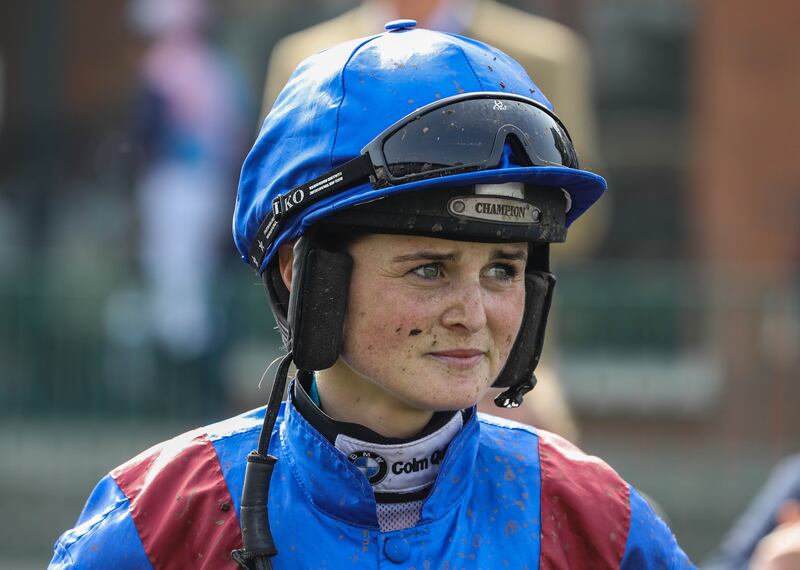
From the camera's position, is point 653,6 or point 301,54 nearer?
point 301,54

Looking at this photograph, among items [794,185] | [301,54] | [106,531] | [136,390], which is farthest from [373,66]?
[794,185]

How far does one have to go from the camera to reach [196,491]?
2.78 m

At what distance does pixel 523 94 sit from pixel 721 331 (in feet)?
19.9

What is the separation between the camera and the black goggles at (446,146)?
2658 millimetres

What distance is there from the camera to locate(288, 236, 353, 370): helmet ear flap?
2740mm

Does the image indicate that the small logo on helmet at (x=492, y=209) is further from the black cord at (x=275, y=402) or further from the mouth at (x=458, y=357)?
the black cord at (x=275, y=402)

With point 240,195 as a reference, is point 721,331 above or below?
below

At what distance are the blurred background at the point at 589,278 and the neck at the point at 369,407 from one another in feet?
13.1

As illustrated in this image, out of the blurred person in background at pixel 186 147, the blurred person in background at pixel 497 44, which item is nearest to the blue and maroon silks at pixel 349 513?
the blurred person in background at pixel 497 44

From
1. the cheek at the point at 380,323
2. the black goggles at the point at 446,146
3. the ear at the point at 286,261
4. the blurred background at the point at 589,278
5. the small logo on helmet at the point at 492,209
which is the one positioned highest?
the black goggles at the point at 446,146

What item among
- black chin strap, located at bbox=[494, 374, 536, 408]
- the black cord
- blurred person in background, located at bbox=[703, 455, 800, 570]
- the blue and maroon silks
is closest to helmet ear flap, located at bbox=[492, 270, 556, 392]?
black chin strap, located at bbox=[494, 374, 536, 408]

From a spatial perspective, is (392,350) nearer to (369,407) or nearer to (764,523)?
(369,407)

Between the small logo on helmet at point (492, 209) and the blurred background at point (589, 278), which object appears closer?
the small logo on helmet at point (492, 209)

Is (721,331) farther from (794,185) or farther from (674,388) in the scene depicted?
(794,185)
